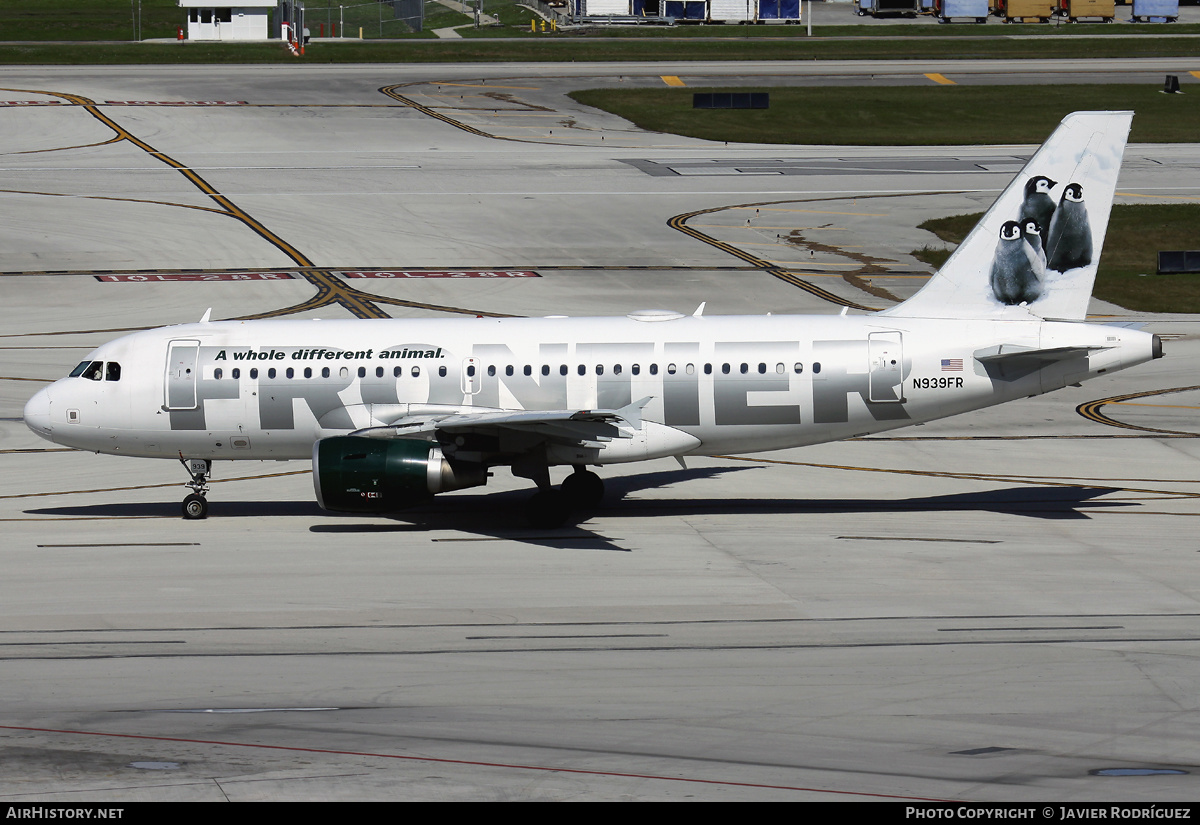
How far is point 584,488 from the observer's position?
115 feet

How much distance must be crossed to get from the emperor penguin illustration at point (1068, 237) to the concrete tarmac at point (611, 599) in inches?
229

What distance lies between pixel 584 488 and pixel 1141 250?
1584 inches

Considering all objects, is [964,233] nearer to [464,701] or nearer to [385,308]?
[385,308]

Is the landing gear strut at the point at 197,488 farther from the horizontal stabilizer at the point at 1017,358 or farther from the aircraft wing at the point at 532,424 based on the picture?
the horizontal stabilizer at the point at 1017,358

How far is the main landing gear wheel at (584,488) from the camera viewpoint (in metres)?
34.8

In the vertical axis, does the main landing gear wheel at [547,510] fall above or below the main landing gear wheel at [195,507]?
above

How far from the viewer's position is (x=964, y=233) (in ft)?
226

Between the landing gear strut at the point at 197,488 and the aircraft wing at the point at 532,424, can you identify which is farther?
the landing gear strut at the point at 197,488

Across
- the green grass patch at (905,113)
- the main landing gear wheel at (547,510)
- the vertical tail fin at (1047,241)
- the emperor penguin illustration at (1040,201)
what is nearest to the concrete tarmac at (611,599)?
the main landing gear wheel at (547,510)

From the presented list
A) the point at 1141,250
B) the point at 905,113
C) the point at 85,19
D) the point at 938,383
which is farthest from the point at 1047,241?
the point at 85,19

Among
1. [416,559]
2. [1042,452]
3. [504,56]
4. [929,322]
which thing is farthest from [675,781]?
[504,56]

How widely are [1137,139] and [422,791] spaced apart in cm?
8515

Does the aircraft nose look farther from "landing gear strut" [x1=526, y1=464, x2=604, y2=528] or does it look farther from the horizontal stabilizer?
the horizontal stabilizer

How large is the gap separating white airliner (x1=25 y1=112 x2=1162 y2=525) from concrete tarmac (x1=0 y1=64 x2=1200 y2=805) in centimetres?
203
